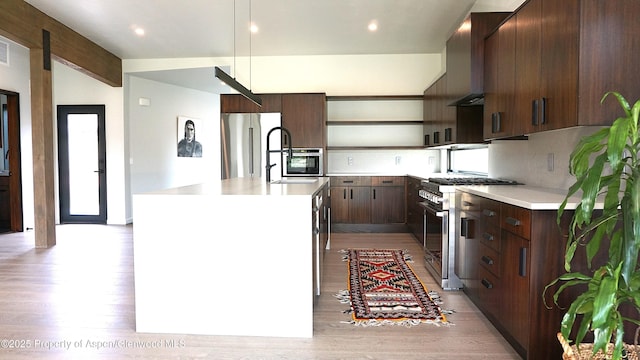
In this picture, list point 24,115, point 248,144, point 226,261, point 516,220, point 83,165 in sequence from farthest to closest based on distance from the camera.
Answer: point 83,165 < point 24,115 < point 248,144 < point 226,261 < point 516,220

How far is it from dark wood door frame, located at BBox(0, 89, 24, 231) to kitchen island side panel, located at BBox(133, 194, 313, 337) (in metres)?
5.09

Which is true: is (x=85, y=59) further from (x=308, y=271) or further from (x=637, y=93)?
(x=637, y=93)

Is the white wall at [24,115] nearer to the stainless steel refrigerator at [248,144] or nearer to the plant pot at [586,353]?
the stainless steel refrigerator at [248,144]

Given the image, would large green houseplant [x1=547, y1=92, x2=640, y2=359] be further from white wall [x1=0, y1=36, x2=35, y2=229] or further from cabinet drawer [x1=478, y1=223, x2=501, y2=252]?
white wall [x1=0, y1=36, x2=35, y2=229]

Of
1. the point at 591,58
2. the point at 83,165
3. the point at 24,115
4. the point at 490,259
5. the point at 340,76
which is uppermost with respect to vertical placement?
the point at 340,76

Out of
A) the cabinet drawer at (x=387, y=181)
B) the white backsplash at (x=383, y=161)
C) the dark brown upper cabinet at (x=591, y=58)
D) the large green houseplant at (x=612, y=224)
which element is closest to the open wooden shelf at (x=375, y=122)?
the white backsplash at (x=383, y=161)

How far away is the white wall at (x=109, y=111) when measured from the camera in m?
6.70

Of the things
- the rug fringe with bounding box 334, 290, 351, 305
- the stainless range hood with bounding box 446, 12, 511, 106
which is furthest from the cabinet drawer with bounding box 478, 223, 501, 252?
the stainless range hood with bounding box 446, 12, 511, 106

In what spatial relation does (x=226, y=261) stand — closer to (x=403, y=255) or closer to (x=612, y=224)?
(x=612, y=224)

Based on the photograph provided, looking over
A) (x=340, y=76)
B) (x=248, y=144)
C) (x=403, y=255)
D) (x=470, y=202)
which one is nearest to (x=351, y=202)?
(x=403, y=255)

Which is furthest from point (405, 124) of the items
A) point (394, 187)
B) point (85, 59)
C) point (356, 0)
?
point (85, 59)

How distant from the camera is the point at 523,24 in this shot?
2.68 m

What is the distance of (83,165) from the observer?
6980mm

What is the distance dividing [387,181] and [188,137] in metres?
4.61
